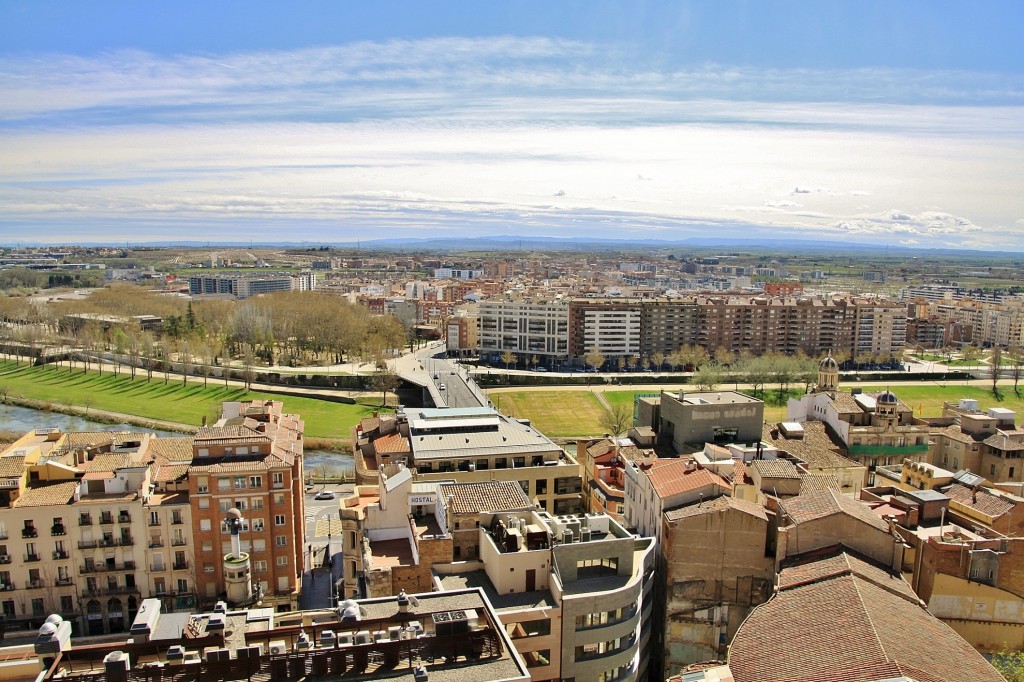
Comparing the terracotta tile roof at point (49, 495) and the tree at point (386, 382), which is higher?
the terracotta tile roof at point (49, 495)

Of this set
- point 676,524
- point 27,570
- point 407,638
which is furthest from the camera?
point 27,570

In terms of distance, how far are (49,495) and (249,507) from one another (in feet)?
18.4

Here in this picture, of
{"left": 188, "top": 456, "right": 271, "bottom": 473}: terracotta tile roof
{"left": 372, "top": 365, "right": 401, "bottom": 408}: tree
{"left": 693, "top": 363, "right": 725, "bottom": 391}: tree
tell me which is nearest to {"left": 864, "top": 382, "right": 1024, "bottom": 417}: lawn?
{"left": 693, "top": 363, "right": 725, "bottom": 391}: tree

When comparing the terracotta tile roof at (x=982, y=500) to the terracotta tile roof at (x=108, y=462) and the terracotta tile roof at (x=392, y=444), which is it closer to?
the terracotta tile roof at (x=392, y=444)

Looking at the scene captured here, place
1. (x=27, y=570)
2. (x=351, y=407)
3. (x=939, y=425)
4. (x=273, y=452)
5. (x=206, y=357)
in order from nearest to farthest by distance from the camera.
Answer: (x=27, y=570) < (x=273, y=452) < (x=939, y=425) < (x=351, y=407) < (x=206, y=357)

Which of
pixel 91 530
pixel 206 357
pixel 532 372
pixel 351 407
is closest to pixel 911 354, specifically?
pixel 532 372

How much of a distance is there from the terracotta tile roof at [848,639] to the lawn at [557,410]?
113 ft

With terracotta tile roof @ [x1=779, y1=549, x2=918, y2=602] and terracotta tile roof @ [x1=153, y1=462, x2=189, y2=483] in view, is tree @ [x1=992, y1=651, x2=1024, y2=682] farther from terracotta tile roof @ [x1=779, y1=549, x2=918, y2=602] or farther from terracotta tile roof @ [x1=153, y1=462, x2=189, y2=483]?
terracotta tile roof @ [x1=153, y1=462, x2=189, y2=483]

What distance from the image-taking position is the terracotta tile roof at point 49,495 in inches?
872

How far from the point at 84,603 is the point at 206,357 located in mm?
53128

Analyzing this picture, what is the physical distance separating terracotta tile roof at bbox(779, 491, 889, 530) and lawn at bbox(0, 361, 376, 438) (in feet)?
119

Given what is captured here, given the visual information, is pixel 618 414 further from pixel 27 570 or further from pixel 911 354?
pixel 911 354

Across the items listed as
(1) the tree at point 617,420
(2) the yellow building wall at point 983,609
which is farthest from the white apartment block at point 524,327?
(2) the yellow building wall at point 983,609

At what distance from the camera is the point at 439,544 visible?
19.0 m
